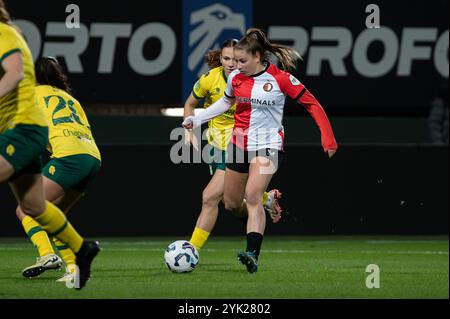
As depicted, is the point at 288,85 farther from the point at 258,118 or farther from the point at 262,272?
the point at 262,272

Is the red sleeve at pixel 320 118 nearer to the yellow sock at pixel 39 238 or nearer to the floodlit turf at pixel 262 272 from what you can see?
the floodlit turf at pixel 262 272

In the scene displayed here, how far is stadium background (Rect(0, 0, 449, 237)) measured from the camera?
14.9m

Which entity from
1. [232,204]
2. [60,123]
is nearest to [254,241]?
[232,204]

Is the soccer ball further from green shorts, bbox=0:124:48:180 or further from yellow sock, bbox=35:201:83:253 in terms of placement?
green shorts, bbox=0:124:48:180

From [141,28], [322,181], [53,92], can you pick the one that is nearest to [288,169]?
[322,181]

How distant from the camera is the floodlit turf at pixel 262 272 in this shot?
8.17 meters

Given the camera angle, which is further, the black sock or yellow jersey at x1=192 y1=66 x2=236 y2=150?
yellow jersey at x1=192 y1=66 x2=236 y2=150


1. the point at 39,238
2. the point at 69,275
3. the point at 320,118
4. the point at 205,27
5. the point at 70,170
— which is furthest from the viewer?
the point at 205,27

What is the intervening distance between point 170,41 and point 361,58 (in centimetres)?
262

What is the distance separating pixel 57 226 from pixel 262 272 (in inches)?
108

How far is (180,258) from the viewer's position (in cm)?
976

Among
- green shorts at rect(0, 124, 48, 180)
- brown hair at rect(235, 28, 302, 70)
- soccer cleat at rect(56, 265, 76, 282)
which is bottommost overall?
soccer cleat at rect(56, 265, 76, 282)

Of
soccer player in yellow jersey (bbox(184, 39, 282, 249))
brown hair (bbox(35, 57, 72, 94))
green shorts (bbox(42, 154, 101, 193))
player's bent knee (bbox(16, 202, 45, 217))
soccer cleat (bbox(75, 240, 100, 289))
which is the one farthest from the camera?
soccer player in yellow jersey (bbox(184, 39, 282, 249))

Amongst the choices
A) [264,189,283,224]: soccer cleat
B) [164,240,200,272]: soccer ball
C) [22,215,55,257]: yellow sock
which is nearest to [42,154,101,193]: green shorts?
[22,215,55,257]: yellow sock
